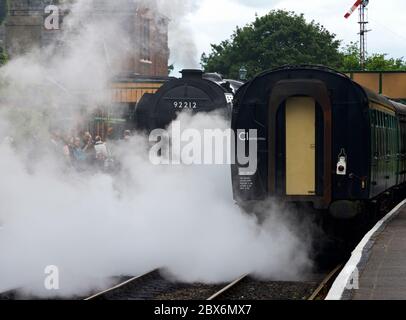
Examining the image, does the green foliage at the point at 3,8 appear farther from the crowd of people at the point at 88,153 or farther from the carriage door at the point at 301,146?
the carriage door at the point at 301,146

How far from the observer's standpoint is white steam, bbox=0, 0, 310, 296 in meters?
13.2

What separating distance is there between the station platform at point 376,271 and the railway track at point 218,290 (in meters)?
0.62

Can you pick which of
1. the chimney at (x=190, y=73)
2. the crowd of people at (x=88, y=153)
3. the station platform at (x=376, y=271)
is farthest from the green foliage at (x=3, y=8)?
the station platform at (x=376, y=271)

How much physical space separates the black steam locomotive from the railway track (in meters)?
6.69

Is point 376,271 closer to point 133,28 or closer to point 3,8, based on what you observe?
point 133,28

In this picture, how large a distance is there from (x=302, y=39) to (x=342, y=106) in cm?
5904

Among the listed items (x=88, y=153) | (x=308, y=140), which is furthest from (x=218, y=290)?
(x=88, y=153)

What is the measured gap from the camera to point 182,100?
19703 mm

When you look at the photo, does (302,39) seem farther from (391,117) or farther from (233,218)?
(233,218)

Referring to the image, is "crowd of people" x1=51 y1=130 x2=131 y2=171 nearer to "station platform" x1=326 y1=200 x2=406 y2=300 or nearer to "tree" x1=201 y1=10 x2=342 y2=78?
"station platform" x1=326 y1=200 x2=406 y2=300

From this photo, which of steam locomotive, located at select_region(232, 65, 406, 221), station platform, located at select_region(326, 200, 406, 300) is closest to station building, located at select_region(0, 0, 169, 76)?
steam locomotive, located at select_region(232, 65, 406, 221)

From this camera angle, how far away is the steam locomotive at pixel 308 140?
45.4ft

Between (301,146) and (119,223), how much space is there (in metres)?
3.15

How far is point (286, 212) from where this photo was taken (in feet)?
46.1
